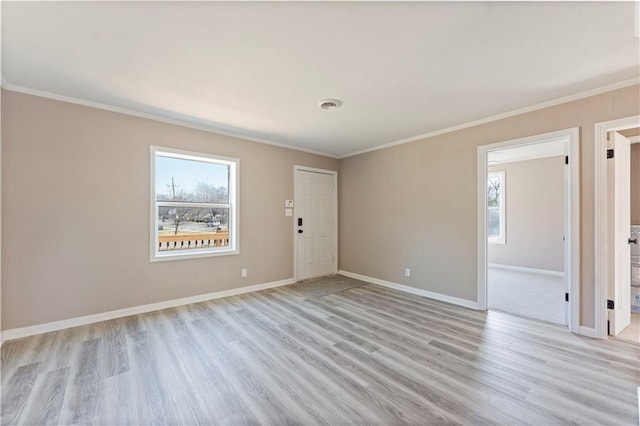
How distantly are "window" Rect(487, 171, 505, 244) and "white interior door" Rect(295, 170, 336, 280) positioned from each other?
13.3 ft

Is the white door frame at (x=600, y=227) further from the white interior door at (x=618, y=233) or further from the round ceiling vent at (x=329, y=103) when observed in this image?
the round ceiling vent at (x=329, y=103)

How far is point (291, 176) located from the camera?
4984 mm

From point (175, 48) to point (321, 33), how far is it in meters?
1.12

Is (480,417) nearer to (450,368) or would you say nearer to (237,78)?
(450,368)

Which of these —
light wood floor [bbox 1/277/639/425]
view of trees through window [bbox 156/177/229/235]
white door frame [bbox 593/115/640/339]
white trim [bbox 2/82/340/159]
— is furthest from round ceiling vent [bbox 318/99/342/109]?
white door frame [bbox 593/115/640/339]

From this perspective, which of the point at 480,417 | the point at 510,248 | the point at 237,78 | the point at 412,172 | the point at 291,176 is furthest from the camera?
the point at 510,248

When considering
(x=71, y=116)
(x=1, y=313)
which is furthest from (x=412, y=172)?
(x=1, y=313)

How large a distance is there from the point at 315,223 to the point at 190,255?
2.37m

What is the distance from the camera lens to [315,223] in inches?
213

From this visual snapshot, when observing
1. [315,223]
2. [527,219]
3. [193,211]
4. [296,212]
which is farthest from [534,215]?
[193,211]

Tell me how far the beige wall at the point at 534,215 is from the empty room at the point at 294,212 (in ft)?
3.63

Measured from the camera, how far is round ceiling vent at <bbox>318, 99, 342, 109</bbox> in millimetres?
3004

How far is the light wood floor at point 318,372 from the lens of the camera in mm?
1724

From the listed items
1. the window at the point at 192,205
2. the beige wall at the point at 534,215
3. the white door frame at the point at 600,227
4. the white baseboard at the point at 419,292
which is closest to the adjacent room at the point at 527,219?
the beige wall at the point at 534,215
